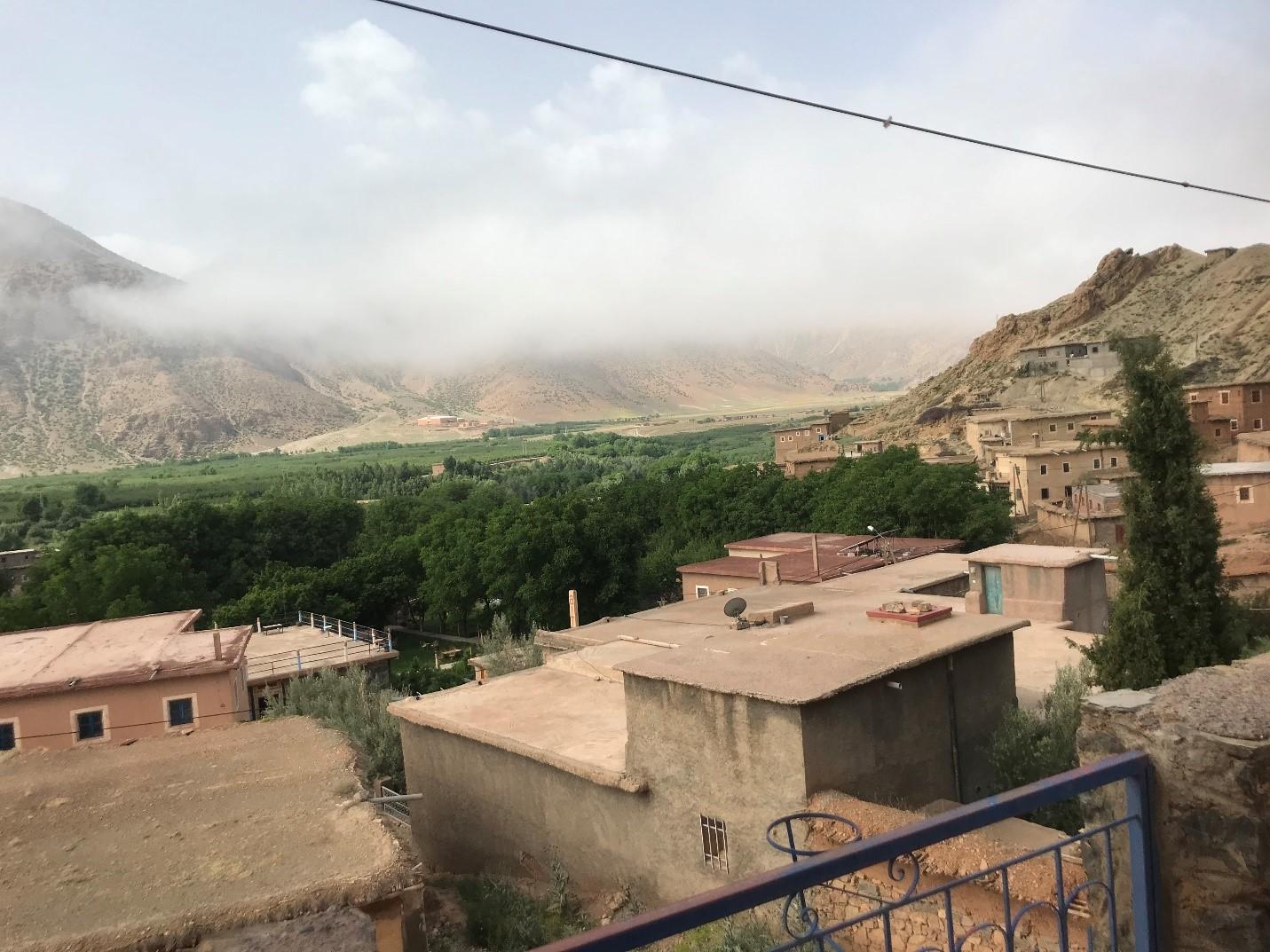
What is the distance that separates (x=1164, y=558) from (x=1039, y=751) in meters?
4.75

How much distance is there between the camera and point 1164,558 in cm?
1444

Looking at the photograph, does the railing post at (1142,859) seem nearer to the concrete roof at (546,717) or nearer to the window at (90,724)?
the concrete roof at (546,717)

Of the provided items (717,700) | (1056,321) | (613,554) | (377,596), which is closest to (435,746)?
(717,700)

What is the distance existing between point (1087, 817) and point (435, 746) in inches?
527

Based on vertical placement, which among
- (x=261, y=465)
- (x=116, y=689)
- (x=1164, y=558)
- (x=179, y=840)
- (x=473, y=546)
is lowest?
(x=116, y=689)

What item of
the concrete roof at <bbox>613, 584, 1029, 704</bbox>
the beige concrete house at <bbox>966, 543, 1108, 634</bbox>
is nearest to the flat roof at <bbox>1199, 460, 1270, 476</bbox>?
the beige concrete house at <bbox>966, 543, 1108, 634</bbox>

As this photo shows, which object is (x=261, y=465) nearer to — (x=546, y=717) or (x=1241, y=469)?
(x=1241, y=469)

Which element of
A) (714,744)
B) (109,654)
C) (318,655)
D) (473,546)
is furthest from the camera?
(473,546)

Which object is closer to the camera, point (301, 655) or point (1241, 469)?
point (301, 655)

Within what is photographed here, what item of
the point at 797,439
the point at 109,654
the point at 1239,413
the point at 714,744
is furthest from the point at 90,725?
the point at 797,439

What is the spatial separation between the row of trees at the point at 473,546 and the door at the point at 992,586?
15.9 m

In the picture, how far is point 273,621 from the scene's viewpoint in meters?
41.3

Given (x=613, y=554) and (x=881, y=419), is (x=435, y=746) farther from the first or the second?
(x=881, y=419)

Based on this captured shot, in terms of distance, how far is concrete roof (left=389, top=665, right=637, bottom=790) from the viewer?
1286 cm
